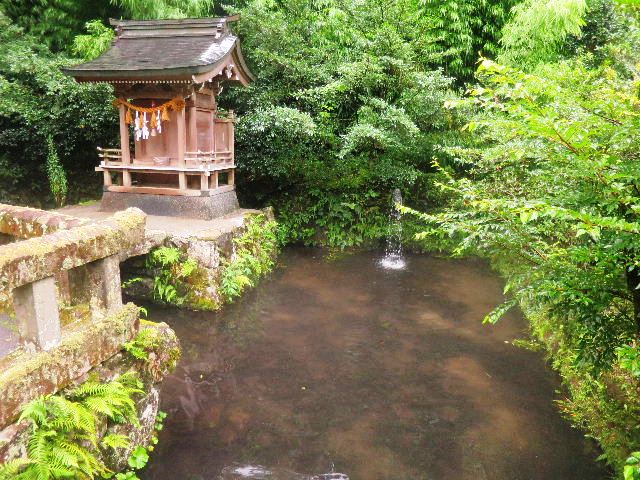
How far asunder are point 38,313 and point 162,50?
9660 millimetres

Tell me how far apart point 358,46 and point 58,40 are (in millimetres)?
10864

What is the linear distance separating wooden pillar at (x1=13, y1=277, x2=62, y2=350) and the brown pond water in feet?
6.53

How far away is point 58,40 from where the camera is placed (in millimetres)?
16094

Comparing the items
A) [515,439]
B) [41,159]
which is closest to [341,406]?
[515,439]

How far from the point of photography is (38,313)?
3.58m

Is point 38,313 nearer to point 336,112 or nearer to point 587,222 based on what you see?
point 587,222

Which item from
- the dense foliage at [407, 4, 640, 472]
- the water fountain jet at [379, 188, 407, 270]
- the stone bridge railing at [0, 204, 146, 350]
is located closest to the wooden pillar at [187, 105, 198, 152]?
the water fountain jet at [379, 188, 407, 270]

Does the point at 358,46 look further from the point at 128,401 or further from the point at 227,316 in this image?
the point at 128,401

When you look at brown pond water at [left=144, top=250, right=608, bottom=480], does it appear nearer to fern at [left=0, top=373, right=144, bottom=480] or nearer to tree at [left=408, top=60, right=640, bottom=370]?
fern at [left=0, top=373, right=144, bottom=480]

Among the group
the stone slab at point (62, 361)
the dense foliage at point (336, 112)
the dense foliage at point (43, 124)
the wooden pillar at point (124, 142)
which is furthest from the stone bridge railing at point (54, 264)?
the dense foliage at point (43, 124)

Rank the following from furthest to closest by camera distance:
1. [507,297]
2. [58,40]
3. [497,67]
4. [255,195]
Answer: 1. [58,40]
2. [255,195]
3. [507,297]
4. [497,67]

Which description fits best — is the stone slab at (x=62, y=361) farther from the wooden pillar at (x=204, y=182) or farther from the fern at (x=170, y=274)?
the wooden pillar at (x=204, y=182)

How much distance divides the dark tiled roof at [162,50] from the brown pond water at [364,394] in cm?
537

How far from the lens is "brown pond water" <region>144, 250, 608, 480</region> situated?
5.06m
